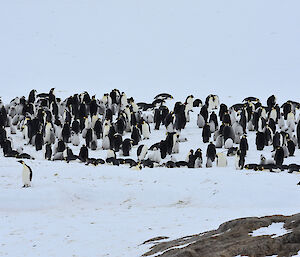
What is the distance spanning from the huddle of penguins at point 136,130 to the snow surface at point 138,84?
18.1 inches

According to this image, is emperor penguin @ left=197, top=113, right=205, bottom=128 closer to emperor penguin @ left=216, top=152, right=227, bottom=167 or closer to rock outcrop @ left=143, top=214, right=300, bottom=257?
emperor penguin @ left=216, top=152, right=227, bottom=167

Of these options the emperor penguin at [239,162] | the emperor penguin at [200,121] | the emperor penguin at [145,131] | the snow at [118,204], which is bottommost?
the snow at [118,204]

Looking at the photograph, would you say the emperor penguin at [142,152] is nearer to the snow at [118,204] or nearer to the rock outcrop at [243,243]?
the snow at [118,204]

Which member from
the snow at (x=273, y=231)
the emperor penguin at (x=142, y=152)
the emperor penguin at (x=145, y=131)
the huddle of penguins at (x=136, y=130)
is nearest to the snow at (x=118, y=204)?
the huddle of penguins at (x=136, y=130)

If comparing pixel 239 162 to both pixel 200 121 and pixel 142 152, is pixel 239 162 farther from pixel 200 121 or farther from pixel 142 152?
pixel 200 121

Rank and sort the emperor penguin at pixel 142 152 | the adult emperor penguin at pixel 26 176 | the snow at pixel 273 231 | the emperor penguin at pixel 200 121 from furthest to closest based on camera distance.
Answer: the emperor penguin at pixel 200 121, the emperor penguin at pixel 142 152, the adult emperor penguin at pixel 26 176, the snow at pixel 273 231

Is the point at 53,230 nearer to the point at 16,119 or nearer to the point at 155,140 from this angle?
the point at 155,140

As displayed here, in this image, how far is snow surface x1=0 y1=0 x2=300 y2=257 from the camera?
32.0 feet

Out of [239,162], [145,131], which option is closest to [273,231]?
[239,162]

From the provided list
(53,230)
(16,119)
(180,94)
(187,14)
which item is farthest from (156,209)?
(187,14)

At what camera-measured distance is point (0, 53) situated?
109 feet

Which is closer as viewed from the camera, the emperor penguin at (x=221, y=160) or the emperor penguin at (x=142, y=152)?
the emperor penguin at (x=221, y=160)

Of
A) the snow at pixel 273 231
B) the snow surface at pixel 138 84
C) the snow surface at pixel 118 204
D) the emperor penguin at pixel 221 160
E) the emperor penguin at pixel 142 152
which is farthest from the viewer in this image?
the emperor penguin at pixel 142 152

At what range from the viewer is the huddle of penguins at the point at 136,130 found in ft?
50.2
